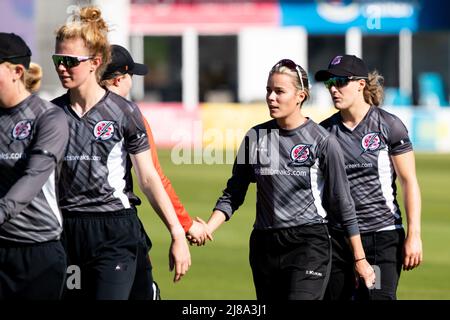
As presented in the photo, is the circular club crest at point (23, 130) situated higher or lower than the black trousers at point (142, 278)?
higher

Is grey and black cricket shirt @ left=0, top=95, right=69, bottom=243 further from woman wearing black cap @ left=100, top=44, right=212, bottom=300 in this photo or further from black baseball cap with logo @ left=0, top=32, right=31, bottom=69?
woman wearing black cap @ left=100, top=44, right=212, bottom=300

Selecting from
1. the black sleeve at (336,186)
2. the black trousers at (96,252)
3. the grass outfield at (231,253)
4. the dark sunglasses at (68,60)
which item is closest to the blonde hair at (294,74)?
the black sleeve at (336,186)

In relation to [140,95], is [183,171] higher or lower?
lower

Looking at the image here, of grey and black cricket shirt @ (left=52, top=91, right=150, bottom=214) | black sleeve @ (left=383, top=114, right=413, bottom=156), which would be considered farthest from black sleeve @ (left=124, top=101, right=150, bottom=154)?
black sleeve @ (left=383, top=114, right=413, bottom=156)

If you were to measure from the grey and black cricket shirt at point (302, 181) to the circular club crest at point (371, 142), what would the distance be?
67cm

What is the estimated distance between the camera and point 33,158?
216 inches

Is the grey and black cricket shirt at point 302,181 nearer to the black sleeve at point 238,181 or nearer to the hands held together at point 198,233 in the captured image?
the black sleeve at point 238,181

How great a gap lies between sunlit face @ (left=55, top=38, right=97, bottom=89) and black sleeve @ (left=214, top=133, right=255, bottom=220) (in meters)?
1.30

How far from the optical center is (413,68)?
133 feet

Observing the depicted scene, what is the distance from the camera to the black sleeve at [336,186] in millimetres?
6895
